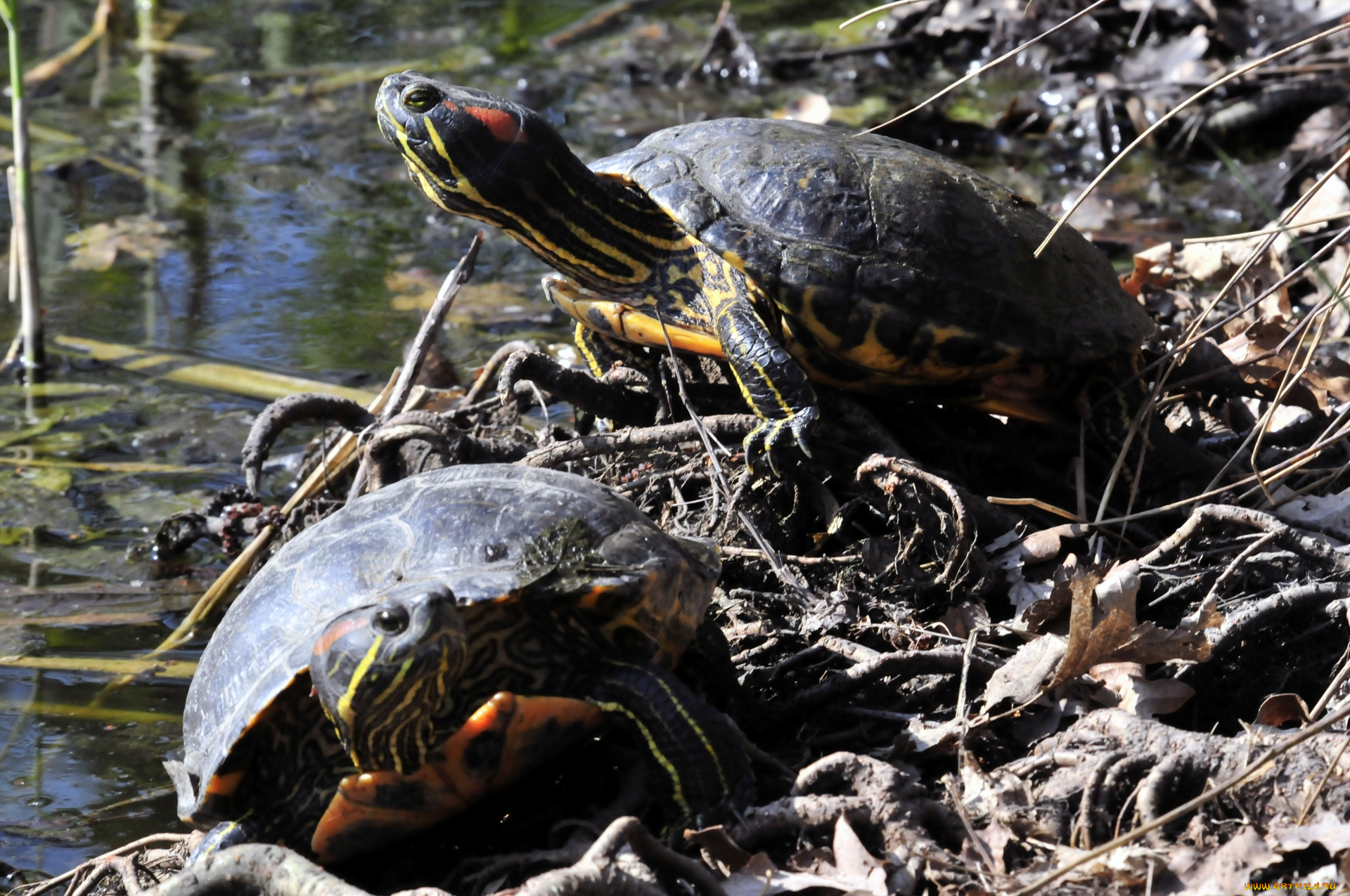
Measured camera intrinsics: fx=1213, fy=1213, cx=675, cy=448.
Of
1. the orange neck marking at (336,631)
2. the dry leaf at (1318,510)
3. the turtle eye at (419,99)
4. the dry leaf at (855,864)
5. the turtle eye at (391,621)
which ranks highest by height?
the turtle eye at (419,99)

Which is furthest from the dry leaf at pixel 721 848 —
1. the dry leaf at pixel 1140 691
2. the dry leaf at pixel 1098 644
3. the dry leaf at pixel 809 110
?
the dry leaf at pixel 809 110

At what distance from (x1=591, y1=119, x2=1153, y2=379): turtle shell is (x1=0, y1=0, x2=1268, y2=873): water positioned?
241 centimetres

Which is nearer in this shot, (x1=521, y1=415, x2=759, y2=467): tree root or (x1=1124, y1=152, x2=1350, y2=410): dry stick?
(x1=1124, y1=152, x2=1350, y2=410): dry stick

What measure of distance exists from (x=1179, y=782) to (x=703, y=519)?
163cm

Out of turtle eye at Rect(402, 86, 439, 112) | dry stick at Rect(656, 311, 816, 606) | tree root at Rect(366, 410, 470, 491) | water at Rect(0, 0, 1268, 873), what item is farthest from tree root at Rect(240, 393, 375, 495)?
dry stick at Rect(656, 311, 816, 606)

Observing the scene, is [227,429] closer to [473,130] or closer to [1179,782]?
[473,130]

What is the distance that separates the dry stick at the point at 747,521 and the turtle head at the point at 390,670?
112cm

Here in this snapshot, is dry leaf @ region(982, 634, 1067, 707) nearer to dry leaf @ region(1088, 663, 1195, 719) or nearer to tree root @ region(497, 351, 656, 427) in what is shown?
dry leaf @ region(1088, 663, 1195, 719)

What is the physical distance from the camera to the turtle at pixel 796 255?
146 inches

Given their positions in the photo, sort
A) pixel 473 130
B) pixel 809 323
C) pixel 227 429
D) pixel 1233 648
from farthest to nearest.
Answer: pixel 227 429 < pixel 473 130 < pixel 809 323 < pixel 1233 648

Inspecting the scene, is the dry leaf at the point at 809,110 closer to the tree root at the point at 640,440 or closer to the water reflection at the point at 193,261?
the water reflection at the point at 193,261

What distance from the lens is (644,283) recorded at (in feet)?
14.0

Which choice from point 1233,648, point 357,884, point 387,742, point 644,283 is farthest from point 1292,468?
point 357,884

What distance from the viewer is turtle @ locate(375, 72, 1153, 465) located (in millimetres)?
3715
